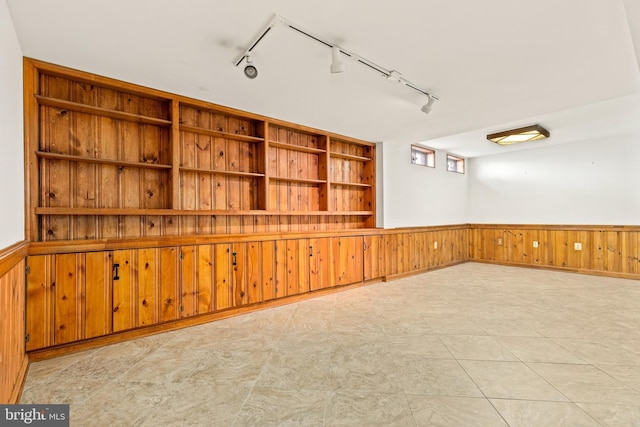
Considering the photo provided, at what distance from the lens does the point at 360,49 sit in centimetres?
218

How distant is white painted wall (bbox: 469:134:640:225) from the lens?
4934 millimetres

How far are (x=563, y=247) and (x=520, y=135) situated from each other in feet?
8.14

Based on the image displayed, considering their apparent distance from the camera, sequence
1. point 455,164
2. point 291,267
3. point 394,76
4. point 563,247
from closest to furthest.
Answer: point 394,76 → point 291,267 → point 563,247 → point 455,164

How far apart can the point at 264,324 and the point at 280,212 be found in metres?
1.38

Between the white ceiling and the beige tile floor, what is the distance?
2275 millimetres

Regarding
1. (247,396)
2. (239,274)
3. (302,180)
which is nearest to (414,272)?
(302,180)

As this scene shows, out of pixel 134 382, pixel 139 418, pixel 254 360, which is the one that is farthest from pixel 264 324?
pixel 139 418

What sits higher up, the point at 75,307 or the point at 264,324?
the point at 75,307

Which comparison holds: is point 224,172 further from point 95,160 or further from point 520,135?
point 520,135

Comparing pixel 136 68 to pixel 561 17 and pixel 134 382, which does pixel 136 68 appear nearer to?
pixel 134 382

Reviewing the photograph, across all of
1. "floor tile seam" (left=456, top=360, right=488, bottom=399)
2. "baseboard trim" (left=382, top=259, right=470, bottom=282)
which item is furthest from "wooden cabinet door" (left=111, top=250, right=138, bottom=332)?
"baseboard trim" (left=382, top=259, right=470, bottom=282)

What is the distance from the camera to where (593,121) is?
167 inches

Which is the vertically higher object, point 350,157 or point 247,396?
point 350,157

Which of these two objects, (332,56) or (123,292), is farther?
(123,292)
